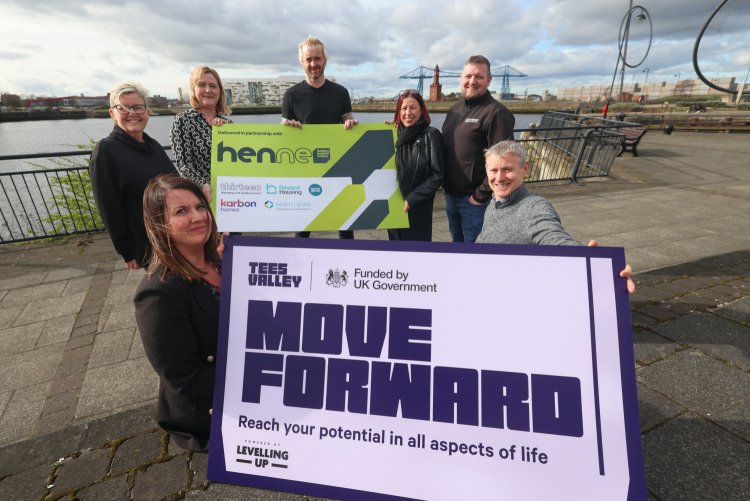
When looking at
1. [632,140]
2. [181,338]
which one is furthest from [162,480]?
[632,140]

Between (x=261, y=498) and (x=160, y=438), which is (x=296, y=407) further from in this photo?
(x=160, y=438)

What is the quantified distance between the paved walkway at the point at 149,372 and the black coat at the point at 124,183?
1086 millimetres

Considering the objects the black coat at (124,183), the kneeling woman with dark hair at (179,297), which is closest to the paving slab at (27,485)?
the kneeling woman with dark hair at (179,297)

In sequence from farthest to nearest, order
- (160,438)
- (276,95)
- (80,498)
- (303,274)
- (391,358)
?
Result: (276,95) < (160,438) < (80,498) < (303,274) < (391,358)

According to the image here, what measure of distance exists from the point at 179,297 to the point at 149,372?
1.72m

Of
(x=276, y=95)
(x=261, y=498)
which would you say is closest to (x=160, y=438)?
(x=261, y=498)

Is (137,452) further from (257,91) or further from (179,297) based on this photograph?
(257,91)

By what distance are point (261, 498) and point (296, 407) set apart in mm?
781

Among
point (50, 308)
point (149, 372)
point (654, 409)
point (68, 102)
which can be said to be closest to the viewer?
point (654, 409)

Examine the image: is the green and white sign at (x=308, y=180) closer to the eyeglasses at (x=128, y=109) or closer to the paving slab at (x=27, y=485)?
the eyeglasses at (x=128, y=109)

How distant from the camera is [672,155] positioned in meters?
12.3

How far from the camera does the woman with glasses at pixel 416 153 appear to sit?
318 centimetres

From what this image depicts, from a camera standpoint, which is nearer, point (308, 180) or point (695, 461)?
point (695, 461)

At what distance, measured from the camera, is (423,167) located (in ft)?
10.7
